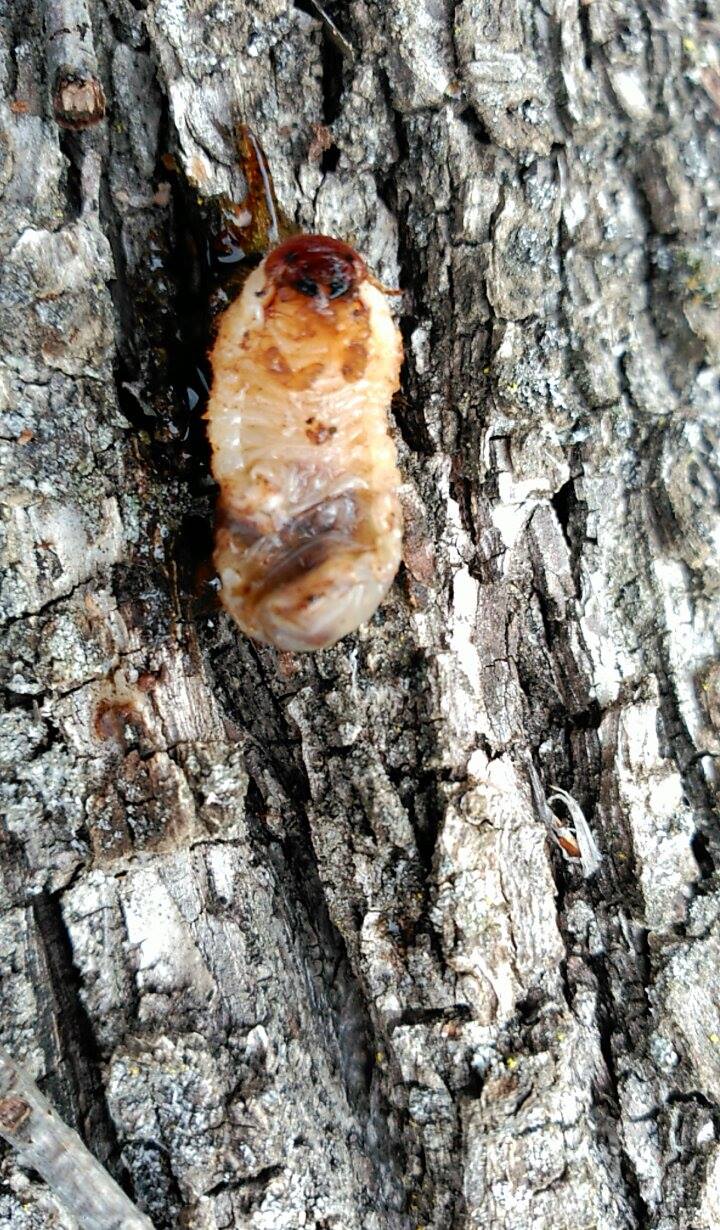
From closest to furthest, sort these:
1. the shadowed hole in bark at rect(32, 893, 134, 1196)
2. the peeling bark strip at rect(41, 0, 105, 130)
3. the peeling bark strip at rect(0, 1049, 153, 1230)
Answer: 1. the peeling bark strip at rect(0, 1049, 153, 1230)
2. the shadowed hole in bark at rect(32, 893, 134, 1196)
3. the peeling bark strip at rect(41, 0, 105, 130)

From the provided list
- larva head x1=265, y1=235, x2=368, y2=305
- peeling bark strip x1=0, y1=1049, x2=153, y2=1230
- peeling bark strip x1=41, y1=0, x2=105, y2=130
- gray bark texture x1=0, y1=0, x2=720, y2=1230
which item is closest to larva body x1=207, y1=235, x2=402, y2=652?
larva head x1=265, y1=235, x2=368, y2=305

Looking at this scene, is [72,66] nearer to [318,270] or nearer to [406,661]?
[318,270]

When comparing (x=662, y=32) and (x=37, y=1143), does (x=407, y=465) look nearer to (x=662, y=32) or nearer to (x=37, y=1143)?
(x=662, y=32)

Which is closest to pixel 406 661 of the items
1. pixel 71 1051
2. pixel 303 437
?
pixel 303 437

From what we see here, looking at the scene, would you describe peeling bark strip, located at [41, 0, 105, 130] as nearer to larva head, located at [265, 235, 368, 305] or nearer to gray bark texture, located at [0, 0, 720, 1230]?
gray bark texture, located at [0, 0, 720, 1230]

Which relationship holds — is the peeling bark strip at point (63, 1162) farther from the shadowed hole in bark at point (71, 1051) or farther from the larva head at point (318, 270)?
the larva head at point (318, 270)

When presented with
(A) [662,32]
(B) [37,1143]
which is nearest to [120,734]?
(B) [37,1143]
